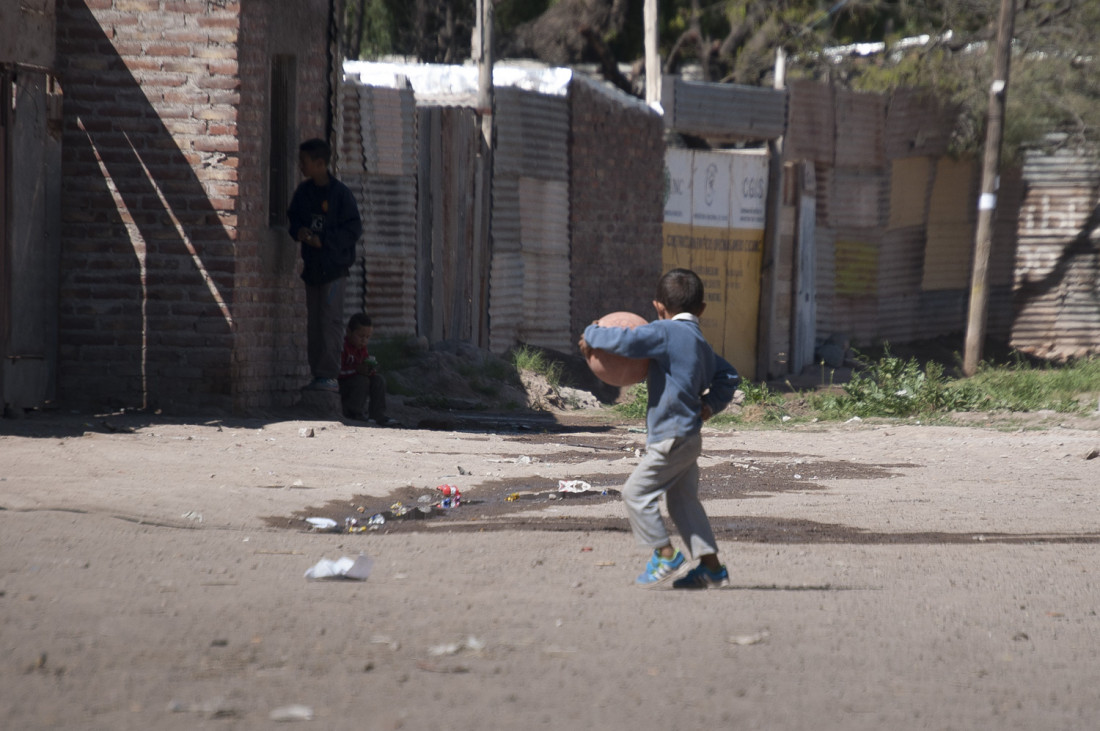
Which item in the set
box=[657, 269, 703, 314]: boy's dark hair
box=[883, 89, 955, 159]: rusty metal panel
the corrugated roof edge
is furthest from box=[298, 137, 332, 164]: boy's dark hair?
box=[883, 89, 955, 159]: rusty metal panel

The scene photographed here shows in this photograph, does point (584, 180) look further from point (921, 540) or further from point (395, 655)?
point (395, 655)

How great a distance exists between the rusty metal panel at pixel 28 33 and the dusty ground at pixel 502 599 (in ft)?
7.57

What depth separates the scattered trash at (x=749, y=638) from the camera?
3.85 m

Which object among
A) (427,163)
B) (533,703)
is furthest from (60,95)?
(533,703)

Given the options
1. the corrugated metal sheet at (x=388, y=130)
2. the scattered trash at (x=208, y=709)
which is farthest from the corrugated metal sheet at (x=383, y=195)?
the scattered trash at (x=208, y=709)

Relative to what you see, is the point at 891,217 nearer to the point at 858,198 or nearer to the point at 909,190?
the point at 909,190

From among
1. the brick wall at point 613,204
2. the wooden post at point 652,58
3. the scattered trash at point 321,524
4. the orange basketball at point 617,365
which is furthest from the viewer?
the wooden post at point 652,58

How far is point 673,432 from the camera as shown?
4793 millimetres

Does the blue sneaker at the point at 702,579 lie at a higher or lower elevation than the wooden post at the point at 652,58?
lower

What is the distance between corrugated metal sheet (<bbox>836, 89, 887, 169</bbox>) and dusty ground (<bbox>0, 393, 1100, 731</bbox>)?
1141 cm

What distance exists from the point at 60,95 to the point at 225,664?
21.4 feet

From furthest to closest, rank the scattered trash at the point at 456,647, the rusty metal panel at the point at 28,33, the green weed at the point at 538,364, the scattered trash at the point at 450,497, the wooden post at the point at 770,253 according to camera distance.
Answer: the wooden post at the point at 770,253 → the green weed at the point at 538,364 → the rusty metal panel at the point at 28,33 → the scattered trash at the point at 450,497 → the scattered trash at the point at 456,647

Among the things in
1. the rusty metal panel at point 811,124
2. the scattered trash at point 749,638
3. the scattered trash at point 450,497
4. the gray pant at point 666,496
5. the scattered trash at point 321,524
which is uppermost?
the rusty metal panel at point 811,124

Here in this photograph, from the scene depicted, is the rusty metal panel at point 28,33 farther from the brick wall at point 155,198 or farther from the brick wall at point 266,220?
the brick wall at point 266,220
